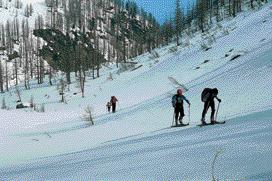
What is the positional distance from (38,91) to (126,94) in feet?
123

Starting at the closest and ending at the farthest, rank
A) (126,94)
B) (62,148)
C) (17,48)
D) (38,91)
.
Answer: (62,148) < (126,94) < (38,91) < (17,48)

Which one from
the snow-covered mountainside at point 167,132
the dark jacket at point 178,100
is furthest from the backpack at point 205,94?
the dark jacket at point 178,100

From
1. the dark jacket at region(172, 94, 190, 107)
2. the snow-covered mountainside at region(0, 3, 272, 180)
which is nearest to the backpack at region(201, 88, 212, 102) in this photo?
the snow-covered mountainside at region(0, 3, 272, 180)

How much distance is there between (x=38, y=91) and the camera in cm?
7438

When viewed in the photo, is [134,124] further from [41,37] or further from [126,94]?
[41,37]

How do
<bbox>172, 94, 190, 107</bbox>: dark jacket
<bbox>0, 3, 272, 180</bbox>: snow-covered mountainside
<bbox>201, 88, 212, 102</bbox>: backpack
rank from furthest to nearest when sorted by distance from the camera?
1. <bbox>172, 94, 190, 107</bbox>: dark jacket
2. <bbox>201, 88, 212, 102</bbox>: backpack
3. <bbox>0, 3, 272, 180</bbox>: snow-covered mountainside

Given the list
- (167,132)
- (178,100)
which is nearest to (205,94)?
(167,132)

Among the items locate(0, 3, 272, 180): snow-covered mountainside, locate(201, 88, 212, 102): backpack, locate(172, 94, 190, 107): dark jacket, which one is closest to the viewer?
locate(0, 3, 272, 180): snow-covered mountainside

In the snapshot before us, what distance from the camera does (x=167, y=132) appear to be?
14.0 m

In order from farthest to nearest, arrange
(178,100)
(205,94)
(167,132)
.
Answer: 1. (178,100)
2. (167,132)
3. (205,94)

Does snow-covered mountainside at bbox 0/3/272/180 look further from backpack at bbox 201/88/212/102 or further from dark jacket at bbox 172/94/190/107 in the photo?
dark jacket at bbox 172/94/190/107

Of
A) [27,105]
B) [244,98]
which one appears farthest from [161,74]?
[244,98]

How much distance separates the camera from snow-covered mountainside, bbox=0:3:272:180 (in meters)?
6.81

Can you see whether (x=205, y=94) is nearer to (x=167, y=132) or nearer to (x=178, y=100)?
(x=167, y=132)
